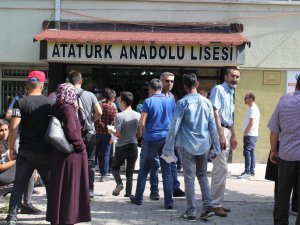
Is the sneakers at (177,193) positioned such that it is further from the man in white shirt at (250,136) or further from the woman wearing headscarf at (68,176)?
the man in white shirt at (250,136)

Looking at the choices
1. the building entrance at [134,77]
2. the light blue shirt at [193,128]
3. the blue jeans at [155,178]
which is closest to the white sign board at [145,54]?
the building entrance at [134,77]

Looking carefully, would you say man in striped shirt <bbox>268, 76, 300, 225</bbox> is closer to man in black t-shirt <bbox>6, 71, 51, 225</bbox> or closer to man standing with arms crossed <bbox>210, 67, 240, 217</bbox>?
man standing with arms crossed <bbox>210, 67, 240, 217</bbox>

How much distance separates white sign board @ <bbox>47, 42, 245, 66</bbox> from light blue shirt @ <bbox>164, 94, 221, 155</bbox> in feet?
17.6

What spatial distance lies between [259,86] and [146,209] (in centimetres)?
647

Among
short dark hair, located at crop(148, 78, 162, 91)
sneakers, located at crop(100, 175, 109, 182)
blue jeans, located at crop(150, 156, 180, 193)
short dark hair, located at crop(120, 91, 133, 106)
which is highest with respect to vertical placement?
short dark hair, located at crop(148, 78, 162, 91)

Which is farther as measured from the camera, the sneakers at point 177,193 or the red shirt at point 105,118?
the red shirt at point 105,118

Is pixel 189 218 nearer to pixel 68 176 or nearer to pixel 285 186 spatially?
pixel 285 186

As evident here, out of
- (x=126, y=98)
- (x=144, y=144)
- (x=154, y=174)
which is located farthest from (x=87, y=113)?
(x=154, y=174)

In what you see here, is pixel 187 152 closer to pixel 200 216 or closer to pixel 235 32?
pixel 200 216

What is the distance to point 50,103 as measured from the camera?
19.9 feet

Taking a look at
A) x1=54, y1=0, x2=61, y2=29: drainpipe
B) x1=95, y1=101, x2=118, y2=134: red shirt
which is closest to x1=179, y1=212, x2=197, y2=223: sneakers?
x1=95, y1=101, x2=118, y2=134: red shirt

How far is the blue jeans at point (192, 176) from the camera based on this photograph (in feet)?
21.4

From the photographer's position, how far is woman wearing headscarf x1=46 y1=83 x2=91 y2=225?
18.5 ft

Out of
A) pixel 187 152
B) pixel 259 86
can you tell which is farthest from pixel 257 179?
pixel 187 152
